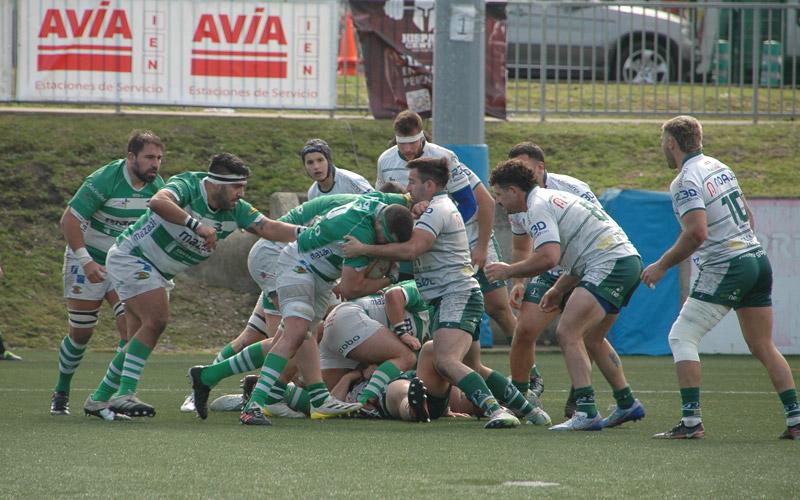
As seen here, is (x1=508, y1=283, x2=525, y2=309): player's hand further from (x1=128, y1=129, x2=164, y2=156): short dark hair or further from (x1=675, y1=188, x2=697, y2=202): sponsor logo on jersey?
(x1=128, y1=129, x2=164, y2=156): short dark hair

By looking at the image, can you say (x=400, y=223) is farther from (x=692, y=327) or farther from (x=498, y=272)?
(x=692, y=327)

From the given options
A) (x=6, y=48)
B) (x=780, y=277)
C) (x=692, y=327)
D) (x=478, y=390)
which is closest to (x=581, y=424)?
(x=478, y=390)

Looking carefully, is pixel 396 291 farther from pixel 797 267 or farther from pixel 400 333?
pixel 797 267

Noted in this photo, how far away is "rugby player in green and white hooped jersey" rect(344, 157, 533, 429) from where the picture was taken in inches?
320

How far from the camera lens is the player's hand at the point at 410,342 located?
933 cm

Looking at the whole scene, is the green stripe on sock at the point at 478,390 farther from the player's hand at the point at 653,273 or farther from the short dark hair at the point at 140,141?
the short dark hair at the point at 140,141

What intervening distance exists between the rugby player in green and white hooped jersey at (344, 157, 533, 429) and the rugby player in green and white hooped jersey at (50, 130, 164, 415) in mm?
1892

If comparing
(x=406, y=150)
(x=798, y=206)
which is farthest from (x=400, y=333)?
(x=798, y=206)

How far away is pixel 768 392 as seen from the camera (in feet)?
35.3

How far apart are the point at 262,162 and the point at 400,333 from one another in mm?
8790

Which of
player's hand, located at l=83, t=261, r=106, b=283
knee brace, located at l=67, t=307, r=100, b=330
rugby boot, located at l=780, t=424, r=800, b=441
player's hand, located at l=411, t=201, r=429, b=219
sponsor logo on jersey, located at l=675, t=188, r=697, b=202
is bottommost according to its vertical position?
rugby boot, located at l=780, t=424, r=800, b=441

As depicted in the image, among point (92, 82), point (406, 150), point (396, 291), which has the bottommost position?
point (396, 291)

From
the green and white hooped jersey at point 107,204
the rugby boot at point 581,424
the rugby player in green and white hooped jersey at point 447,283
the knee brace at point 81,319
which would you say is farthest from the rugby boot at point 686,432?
the knee brace at point 81,319

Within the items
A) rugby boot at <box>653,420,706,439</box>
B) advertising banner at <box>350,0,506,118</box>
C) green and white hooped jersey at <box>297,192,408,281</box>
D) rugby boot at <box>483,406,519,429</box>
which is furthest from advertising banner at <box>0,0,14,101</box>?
rugby boot at <box>653,420,706,439</box>
